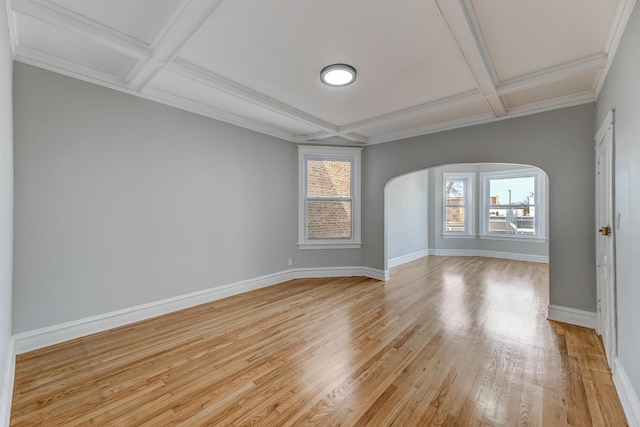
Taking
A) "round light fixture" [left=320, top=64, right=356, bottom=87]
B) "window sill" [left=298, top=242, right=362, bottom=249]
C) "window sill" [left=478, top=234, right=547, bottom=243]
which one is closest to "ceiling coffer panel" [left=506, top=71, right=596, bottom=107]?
"round light fixture" [left=320, top=64, right=356, bottom=87]

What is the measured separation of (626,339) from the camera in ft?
6.19

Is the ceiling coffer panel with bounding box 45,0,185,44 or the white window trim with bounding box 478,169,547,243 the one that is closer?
the ceiling coffer panel with bounding box 45,0,185,44

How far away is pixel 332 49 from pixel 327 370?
8.93 feet

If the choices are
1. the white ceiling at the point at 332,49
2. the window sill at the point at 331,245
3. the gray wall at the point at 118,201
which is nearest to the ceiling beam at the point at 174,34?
the white ceiling at the point at 332,49

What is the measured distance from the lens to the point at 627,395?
69.0 inches

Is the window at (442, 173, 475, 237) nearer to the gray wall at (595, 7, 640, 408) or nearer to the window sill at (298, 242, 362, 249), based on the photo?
the window sill at (298, 242, 362, 249)

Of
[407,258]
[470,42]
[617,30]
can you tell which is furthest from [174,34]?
[407,258]

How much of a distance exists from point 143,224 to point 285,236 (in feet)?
7.55

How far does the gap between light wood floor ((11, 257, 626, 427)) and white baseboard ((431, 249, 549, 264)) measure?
13.7 feet

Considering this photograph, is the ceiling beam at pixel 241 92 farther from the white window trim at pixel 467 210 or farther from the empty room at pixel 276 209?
the white window trim at pixel 467 210

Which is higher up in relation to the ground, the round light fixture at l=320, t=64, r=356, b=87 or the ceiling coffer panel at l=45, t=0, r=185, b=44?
the ceiling coffer panel at l=45, t=0, r=185, b=44

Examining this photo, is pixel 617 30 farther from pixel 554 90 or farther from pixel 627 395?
pixel 627 395

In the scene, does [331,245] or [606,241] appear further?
[331,245]

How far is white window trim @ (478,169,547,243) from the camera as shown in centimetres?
698
